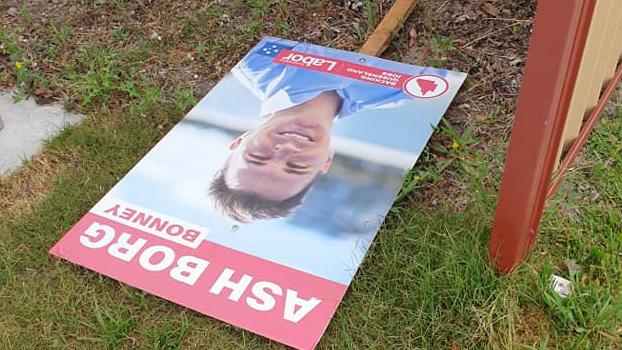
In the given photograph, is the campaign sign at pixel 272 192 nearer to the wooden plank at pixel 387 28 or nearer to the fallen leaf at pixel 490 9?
the wooden plank at pixel 387 28

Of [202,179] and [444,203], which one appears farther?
[202,179]

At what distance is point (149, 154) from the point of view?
5.54 ft

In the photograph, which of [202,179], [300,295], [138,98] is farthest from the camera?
[138,98]

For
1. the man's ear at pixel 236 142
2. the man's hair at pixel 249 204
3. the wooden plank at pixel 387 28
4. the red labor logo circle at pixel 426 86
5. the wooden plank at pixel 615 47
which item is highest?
the wooden plank at pixel 615 47

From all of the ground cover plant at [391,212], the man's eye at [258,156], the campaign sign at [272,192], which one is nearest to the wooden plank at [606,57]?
the ground cover plant at [391,212]

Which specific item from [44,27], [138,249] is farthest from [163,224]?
[44,27]

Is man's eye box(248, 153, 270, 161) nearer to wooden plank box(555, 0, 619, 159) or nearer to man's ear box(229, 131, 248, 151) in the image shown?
man's ear box(229, 131, 248, 151)

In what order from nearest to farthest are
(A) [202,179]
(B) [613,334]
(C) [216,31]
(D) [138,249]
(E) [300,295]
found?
(B) [613,334], (E) [300,295], (D) [138,249], (A) [202,179], (C) [216,31]

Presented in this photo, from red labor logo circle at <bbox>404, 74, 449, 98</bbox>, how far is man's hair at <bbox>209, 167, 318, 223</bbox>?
371 millimetres

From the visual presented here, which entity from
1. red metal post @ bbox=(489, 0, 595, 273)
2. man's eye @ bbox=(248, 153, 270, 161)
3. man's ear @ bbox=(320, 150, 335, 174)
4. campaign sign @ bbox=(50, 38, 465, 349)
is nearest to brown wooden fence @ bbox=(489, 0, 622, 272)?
red metal post @ bbox=(489, 0, 595, 273)

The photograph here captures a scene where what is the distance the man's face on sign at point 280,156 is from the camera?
60.9 inches

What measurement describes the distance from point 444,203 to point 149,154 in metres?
0.71

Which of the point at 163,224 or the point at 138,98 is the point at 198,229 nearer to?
the point at 163,224

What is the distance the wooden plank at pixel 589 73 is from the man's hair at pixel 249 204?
547mm
